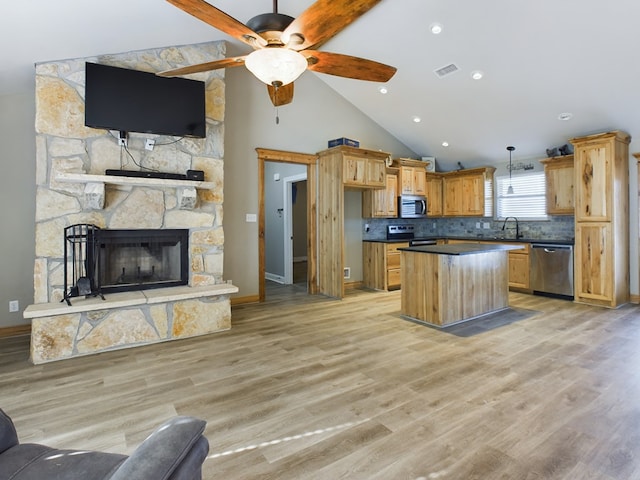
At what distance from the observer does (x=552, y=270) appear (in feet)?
17.8

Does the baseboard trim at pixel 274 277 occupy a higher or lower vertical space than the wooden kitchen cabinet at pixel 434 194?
lower

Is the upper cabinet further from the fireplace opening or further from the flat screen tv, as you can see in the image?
the fireplace opening

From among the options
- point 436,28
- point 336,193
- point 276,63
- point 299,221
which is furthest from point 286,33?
point 299,221

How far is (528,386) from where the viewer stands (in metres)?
2.59

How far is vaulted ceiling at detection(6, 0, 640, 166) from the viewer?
316cm

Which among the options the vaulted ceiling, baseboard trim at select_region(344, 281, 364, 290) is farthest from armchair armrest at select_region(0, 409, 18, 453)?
baseboard trim at select_region(344, 281, 364, 290)

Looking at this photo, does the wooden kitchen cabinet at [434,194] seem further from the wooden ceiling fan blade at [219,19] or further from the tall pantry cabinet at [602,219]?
the wooden ceiling fan blade at [219,19]

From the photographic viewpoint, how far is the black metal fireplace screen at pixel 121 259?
3408 mm

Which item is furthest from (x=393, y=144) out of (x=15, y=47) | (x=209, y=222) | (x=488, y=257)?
(x=15, y=47)

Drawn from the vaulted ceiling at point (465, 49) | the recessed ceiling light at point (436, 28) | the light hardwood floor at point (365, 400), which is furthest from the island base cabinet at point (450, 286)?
the recessed ceiling light at point (436, 28)

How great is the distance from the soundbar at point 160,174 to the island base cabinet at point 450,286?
263 cm

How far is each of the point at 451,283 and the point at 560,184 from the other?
10.2 ft

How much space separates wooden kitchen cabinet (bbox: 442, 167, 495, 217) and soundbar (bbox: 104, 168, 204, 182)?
521cm

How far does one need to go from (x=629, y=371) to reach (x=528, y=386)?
A: 96 cm
